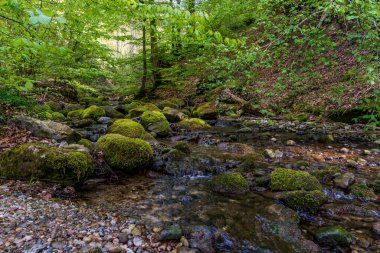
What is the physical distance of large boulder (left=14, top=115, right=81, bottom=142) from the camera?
614 cm

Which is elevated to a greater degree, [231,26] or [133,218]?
[231,26]

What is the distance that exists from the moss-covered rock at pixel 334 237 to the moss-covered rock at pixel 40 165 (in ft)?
12.5

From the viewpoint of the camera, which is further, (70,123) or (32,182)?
(70,123)

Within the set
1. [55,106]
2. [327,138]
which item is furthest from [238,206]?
[55,106]

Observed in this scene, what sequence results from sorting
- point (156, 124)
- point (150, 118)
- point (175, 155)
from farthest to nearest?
point (150, 118), point (156, 124), point (175, 155)

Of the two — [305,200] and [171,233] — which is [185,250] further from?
[305,200]

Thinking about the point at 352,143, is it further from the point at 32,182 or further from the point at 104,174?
the point at 32,182

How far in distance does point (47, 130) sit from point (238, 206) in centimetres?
526

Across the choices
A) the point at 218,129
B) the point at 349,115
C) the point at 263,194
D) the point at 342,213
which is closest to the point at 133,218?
the point at 263,194

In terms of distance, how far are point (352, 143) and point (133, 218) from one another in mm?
6886

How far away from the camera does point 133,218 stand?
11.1 ft

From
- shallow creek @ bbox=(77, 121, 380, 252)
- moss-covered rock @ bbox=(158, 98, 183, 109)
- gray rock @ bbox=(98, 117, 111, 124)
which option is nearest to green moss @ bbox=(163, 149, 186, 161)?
shallow creek @ bbox=(77, 121, 380, 252)

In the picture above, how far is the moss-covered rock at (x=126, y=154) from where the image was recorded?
197 inches

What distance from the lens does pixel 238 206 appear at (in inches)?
153
